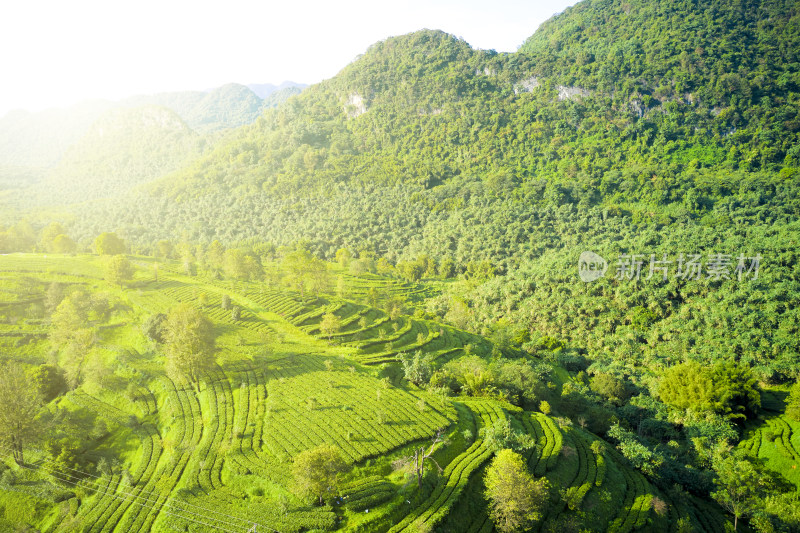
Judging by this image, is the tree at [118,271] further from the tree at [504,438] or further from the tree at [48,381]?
the tree at [504,438]

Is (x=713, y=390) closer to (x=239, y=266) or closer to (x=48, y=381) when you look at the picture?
(x=239, y=266)

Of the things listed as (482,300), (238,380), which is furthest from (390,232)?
(238,380)

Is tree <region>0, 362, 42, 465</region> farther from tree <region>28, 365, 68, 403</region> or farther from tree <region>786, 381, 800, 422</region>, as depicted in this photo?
tree <region>786, 381, 800, 422</region>

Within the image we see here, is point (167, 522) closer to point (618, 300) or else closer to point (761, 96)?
point (618, 300)

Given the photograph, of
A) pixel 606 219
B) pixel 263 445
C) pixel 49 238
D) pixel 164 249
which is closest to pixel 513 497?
pixel 263 445

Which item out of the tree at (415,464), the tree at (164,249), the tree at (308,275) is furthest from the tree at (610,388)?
the tree at (164,249)

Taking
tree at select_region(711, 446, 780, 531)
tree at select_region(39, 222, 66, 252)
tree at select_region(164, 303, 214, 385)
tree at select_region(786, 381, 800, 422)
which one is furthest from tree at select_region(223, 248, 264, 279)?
tree at select_region(786, 381, 800, 422)

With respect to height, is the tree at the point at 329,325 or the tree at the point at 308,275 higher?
the tree at the point at 308,275
